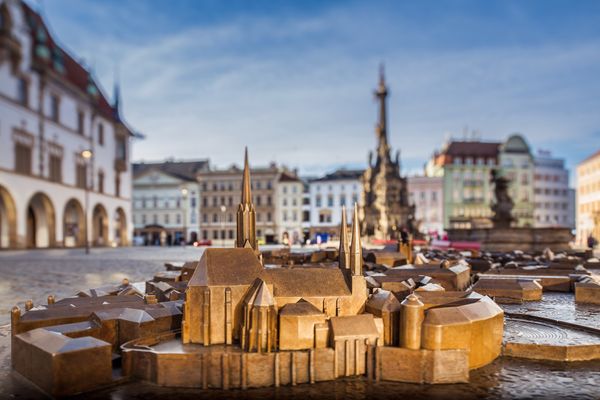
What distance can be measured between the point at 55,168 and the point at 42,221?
16.4 ft

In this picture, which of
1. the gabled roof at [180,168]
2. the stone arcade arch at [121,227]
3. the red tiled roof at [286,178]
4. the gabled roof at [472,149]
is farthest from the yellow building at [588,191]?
the stone arcade arch at [121,227]

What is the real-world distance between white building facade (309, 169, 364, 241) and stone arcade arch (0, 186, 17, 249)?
46.5 m

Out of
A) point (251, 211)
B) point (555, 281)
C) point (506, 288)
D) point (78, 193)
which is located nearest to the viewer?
point (251, 211)

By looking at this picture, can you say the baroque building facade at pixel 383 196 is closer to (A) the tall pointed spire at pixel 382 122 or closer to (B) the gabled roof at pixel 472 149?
(A) the tall pointed spire at pixel 382 122

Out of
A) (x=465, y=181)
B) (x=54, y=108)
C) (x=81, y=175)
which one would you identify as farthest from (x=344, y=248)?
(x=465, y=181)

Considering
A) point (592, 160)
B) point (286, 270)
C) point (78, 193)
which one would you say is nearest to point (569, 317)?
point (286, 270)

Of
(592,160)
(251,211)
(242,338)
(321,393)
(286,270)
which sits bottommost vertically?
(321,393)

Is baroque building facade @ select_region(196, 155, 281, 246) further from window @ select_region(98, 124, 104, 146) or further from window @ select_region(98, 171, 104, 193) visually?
window @ select_region(98, 124, 104, 146)

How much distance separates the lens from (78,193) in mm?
52719

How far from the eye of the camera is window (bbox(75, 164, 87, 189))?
2082 inches

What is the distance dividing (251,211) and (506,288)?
7.05m

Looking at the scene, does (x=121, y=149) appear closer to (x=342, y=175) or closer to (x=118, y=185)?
(x=118, y=185)

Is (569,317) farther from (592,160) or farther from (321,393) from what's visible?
(592,160)

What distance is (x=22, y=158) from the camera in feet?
140
